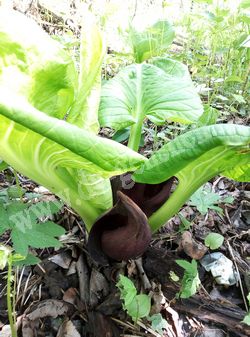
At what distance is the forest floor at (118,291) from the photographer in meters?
0.85

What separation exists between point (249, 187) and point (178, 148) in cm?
67

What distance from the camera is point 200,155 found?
2.27 feet

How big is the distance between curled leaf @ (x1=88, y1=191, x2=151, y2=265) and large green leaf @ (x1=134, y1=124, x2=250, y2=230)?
10cm

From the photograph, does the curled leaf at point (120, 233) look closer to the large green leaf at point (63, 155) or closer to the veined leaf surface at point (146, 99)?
the large green leaf at point (63, 155)

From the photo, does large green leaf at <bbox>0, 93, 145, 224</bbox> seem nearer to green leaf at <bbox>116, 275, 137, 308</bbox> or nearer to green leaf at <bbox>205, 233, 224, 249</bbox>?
green leaf at <bbox>116, 275, 137, 308</bbox>

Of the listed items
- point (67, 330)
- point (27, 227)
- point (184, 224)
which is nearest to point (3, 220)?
point (27, 227)

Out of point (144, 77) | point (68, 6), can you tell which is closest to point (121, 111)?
point (144, 77)

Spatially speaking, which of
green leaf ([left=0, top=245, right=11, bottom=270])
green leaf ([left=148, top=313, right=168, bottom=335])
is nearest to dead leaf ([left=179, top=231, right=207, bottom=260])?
green leaf ([left=148, top=313, right=168, bottom=335])

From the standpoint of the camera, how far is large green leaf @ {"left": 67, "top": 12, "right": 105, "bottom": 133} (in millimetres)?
783

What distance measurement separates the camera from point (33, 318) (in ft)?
2.77

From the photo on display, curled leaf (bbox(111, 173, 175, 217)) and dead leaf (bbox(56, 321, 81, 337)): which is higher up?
curled leaf (bbox(111, 173, 175, 217))

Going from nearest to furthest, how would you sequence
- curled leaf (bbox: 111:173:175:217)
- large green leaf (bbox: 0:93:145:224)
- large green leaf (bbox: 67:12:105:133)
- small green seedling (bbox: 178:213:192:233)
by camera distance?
large green leaf (bbox: 0:93:145:224) < large green leaf (bbox: 67:12:105:133) < curled leaf (bbox: 111:173:175:217) < small green seedling (bbox: 178:213:192:233)

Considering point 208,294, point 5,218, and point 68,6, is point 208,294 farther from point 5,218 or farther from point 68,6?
point 68,6

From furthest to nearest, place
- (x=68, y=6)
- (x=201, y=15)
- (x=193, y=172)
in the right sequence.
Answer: (x=68, y=6) < (x=201, y=15) < (x=193, y=172)
